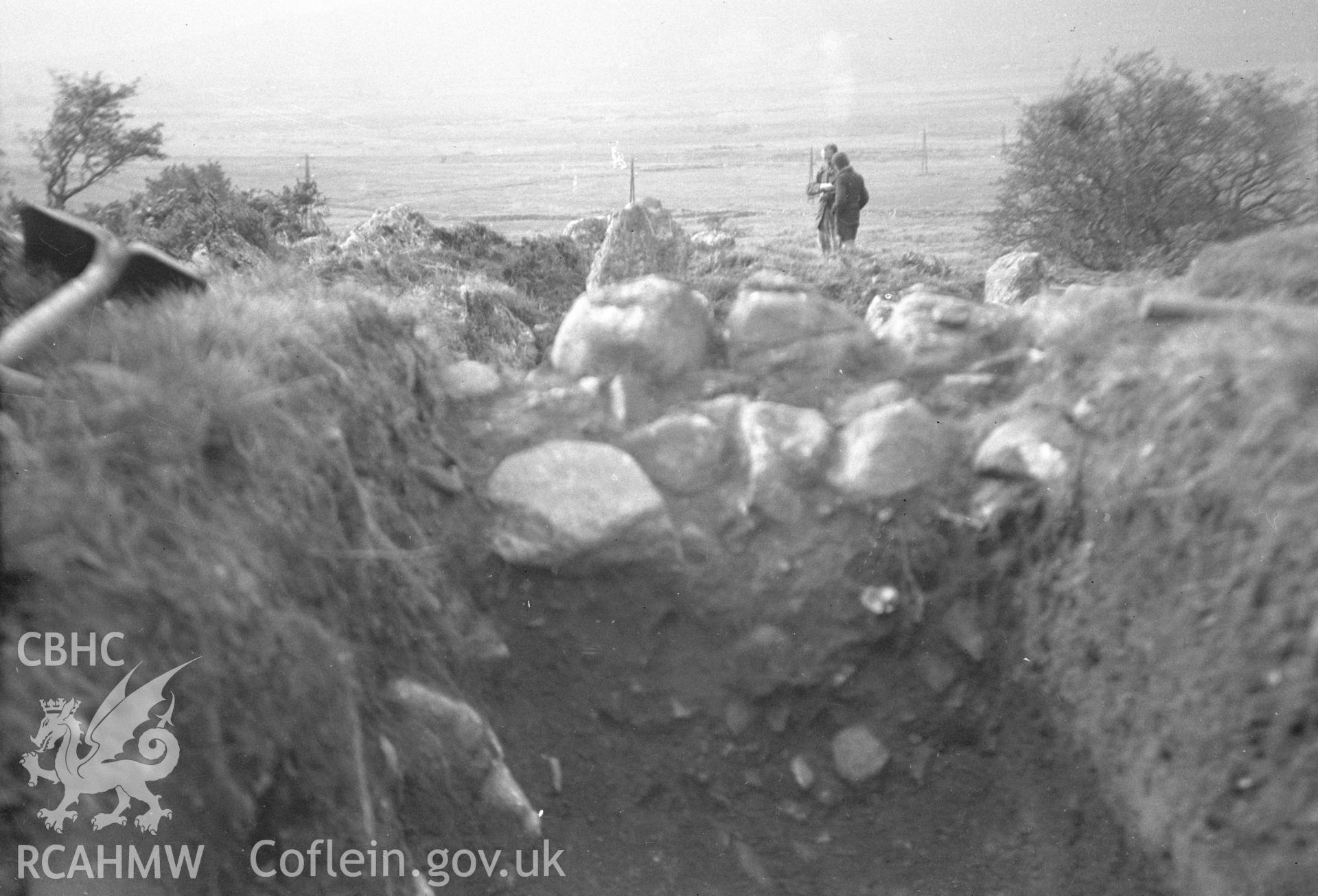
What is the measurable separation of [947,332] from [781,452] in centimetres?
103

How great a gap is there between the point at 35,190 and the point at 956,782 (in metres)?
22.5

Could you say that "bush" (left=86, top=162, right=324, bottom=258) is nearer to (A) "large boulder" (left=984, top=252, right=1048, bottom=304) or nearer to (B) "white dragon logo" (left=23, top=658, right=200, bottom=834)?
(B) "white dragon logo" (left=23, top=658, right=200, bottom=834)

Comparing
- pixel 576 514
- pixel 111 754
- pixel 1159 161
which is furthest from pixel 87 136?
pixel 111 754

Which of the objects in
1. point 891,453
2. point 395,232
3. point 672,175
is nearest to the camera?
point 891,453

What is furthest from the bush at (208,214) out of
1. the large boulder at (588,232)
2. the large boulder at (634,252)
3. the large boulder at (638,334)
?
the large boulder at (638,334)

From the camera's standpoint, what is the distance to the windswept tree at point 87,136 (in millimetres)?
20938

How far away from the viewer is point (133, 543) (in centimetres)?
220

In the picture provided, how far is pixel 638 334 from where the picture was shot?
4441 millimetres

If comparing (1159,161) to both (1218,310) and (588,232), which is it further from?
(1218,310)

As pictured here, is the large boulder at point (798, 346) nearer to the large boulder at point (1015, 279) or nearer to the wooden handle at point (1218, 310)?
the wooden handle at point (1218, 310)

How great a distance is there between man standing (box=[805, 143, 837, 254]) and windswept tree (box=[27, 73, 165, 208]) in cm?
1473

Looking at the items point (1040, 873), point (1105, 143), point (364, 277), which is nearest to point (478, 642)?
point (1040, 873)

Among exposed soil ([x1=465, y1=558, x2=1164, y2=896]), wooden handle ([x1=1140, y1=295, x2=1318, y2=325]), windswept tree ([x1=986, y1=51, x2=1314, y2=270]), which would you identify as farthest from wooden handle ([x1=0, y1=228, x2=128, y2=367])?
windswept tree ([x1=986, y1=51, x2=1314, y2=270])

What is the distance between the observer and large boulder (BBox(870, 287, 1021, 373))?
438 cm
